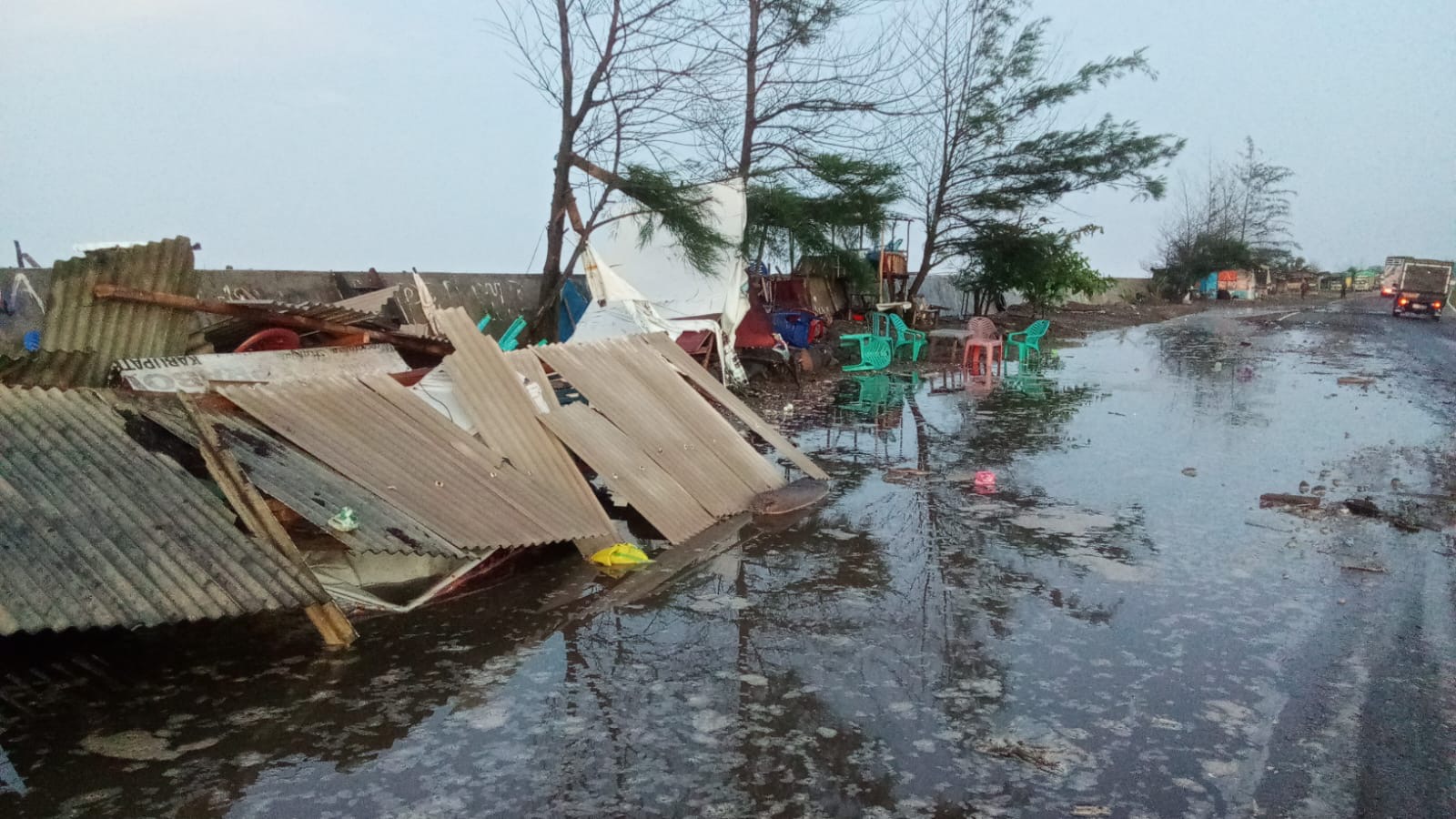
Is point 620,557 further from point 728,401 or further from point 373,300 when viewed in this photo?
point 373,300

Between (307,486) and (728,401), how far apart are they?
4135 millimetres

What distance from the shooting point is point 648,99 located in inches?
461

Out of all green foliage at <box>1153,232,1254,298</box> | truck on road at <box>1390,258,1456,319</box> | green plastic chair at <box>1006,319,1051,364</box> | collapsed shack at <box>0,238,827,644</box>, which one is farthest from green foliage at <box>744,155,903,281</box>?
green foliage at <box>1153,232,1254,298</box>

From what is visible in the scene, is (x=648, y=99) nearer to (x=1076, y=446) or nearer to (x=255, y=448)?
(x=1076, y=446)

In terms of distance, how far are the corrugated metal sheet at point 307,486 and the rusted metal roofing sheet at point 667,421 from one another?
2300 mm

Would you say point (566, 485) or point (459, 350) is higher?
point (459, 350)

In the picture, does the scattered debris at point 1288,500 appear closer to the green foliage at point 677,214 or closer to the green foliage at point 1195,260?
the green foliage at point 677,214

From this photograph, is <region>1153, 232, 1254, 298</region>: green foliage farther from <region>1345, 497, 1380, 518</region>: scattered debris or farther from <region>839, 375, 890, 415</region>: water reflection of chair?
<region>1345, 497, 1380, 518</region>: scattered debris

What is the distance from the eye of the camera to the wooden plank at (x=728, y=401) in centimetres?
771

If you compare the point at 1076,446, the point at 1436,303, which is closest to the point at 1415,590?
the point at 1076,446

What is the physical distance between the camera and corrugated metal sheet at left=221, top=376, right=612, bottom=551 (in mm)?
4770

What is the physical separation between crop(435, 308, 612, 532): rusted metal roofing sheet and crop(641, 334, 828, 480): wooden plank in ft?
6.84

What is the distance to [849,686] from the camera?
376 cm

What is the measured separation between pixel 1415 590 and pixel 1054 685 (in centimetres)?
258
